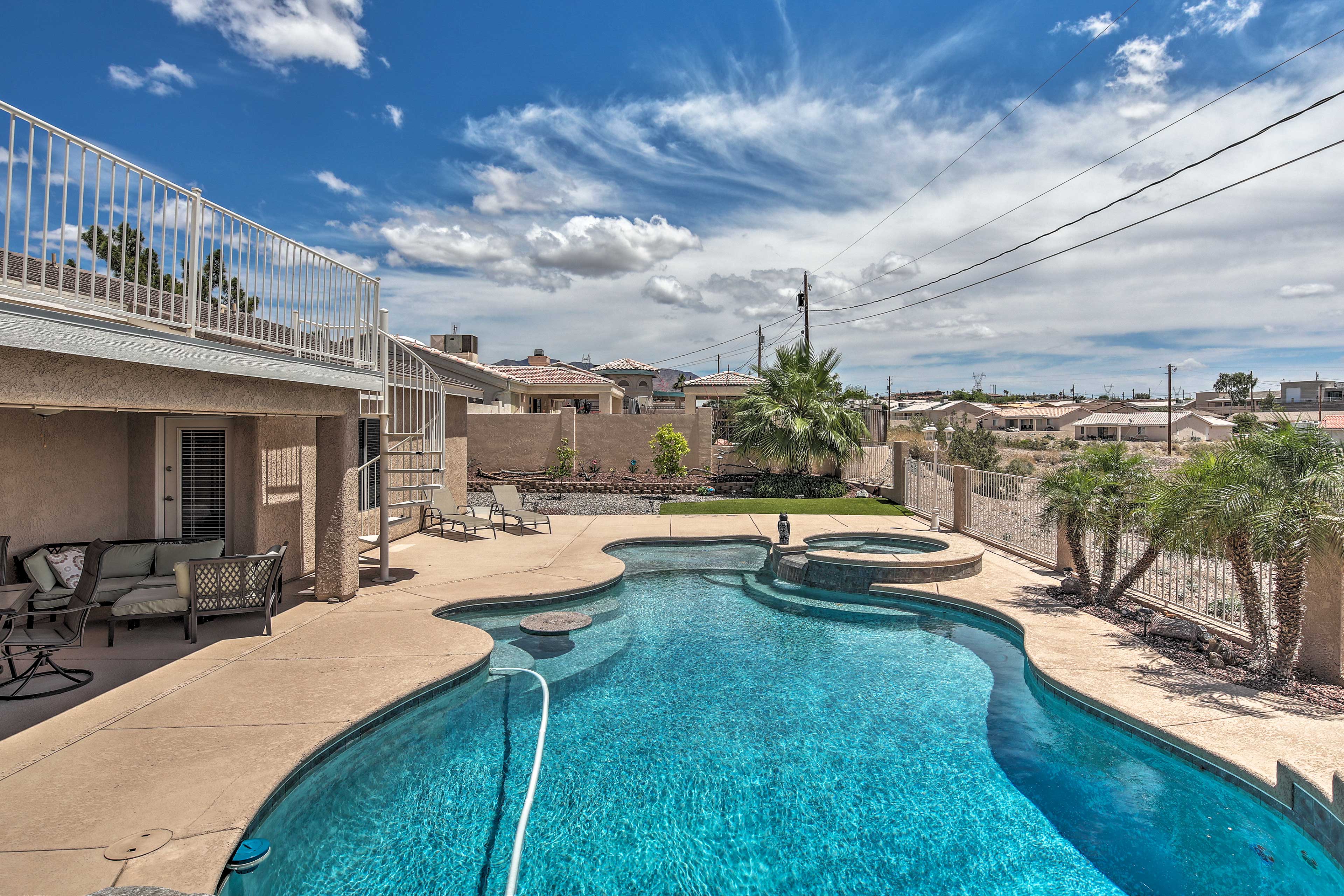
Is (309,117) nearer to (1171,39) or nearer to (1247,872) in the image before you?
(1171,39)

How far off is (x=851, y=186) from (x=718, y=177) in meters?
5.28

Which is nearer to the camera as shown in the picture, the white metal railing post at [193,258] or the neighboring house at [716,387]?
the white metal railing post at [193,258]

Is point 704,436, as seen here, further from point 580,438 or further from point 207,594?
point 207,594

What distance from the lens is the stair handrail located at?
11.5ft

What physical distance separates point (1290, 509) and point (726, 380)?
3105 centimetres

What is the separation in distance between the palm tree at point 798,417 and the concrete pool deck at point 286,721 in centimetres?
1043

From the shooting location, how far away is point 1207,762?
185 inches

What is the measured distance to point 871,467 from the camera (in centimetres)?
2180

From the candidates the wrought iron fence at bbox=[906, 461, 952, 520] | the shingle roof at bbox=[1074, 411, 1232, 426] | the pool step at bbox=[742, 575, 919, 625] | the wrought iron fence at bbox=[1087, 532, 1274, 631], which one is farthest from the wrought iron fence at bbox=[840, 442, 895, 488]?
the shingle roof at bbox=[1074, 411, 1232, 426]

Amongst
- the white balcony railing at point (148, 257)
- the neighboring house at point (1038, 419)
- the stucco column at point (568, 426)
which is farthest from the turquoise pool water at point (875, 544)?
the neighboring house at point (1038, 419)

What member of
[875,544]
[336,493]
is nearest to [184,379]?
[336,493]

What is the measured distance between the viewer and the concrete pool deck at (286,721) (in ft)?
11.3

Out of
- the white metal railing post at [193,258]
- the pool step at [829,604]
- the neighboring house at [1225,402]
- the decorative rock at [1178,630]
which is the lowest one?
the pool step at [829,604]

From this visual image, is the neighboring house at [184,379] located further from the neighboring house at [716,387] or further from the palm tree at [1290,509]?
the neighboring house at [716,387]
